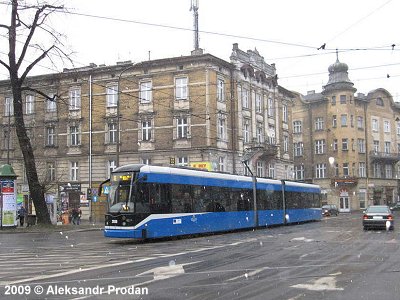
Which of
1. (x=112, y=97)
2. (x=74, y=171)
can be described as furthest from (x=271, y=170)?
(x=74, y=171)

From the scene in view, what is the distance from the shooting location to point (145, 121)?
46812 millimetres

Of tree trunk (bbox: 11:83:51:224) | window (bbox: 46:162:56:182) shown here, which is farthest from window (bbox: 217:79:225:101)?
tree trunk (bbox: 11:83:51:224)

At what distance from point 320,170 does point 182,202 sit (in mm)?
56227

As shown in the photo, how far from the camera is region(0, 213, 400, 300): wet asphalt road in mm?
8672

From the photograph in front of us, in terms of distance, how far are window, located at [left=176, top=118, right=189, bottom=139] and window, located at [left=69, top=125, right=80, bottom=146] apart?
36.0ft

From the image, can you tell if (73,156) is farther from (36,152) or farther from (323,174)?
(323,174)

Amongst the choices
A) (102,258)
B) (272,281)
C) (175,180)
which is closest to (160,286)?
(272,281)

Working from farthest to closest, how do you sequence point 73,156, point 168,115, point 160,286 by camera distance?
1. point 73,156
2. point 168,115
3. point 160,286

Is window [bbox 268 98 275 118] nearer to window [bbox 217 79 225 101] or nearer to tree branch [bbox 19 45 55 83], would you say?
window [bbox 217 79 225 101]

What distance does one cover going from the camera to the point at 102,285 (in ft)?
30.9

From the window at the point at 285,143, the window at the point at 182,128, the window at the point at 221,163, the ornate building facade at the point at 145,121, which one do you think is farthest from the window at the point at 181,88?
the window at the point at 285,143

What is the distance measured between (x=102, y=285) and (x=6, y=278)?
→ 2470mm

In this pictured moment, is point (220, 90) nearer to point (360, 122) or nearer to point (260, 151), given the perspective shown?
point (260, 151)

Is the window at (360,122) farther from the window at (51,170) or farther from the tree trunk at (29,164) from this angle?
the tree trunk at (29,164)
